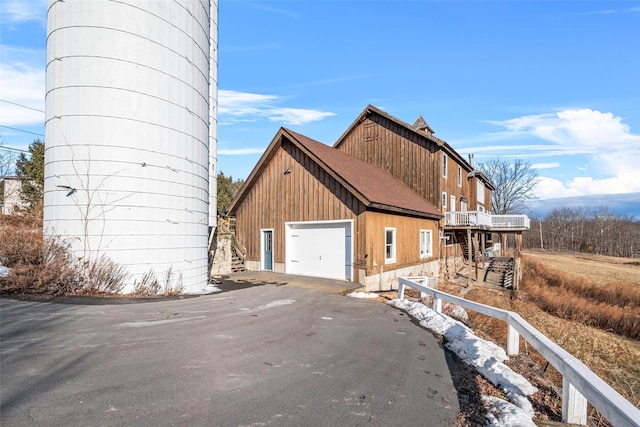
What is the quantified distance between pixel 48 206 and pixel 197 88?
5.68 metres

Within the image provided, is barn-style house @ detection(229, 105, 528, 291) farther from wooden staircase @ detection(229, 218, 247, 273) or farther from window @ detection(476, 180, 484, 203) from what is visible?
window @ detection(476, 180, 484, 203)

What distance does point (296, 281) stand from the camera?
46.5 feet

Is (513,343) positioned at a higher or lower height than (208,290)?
higher

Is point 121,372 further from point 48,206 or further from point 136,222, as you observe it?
point 48,206

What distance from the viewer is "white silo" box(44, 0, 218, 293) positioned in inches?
371

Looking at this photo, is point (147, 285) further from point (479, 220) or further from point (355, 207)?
point (479, 220)

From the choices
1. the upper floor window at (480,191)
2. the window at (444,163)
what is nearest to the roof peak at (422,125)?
the window at (444,163)

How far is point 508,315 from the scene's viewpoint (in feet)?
19.0

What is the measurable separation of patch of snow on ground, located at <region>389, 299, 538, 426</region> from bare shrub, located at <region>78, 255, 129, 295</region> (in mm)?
8103

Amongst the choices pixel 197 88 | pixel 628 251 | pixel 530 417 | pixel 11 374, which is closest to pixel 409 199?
Result: pixel 197 88

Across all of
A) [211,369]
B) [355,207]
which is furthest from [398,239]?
[211,369]

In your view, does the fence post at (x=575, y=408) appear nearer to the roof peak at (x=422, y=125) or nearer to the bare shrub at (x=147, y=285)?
the bare shrub at (x=147, y=285)

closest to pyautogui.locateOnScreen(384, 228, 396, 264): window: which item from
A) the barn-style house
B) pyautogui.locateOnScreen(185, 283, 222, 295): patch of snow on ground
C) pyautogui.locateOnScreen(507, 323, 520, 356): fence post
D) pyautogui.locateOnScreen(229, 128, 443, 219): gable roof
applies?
the barn-style house

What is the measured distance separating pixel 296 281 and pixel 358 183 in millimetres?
4882
